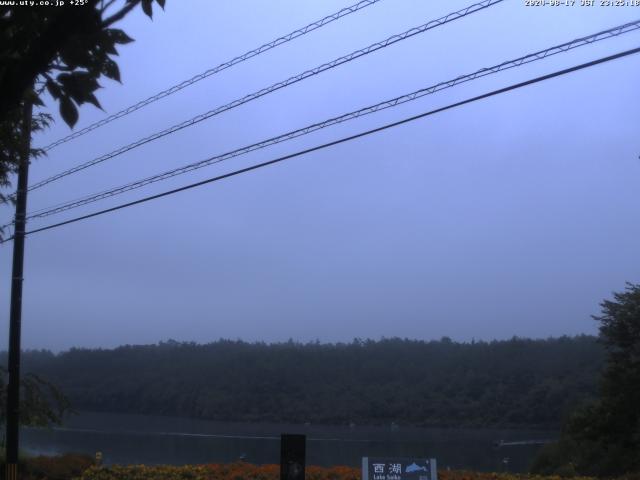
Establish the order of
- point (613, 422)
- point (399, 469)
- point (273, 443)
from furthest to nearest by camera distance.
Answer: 1. point (273, 443)
2. point (613, 422)
3. point (399, 469)

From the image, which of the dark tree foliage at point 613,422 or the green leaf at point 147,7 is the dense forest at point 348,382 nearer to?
the dark tree foliage at point 613,422

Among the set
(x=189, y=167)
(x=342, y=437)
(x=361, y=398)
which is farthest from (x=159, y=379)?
(x=189, y=167)

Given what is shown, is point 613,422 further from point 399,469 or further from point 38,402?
point 38,402

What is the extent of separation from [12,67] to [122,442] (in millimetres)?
21711

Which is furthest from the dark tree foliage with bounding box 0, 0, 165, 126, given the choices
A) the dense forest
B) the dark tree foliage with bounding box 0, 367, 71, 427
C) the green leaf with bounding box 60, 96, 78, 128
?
the dense forest

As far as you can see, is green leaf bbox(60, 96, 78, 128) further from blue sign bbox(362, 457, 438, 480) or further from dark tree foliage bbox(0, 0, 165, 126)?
blue sign bbox(362, 457, 438, 480)

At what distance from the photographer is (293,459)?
10.6 m

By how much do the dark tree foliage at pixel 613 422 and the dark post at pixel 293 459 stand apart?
974 cm

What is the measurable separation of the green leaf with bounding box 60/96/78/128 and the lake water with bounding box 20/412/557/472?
13878 millimetres

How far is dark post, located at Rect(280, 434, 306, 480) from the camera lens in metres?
10.5

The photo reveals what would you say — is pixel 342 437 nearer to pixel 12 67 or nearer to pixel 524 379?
pixel 524 379

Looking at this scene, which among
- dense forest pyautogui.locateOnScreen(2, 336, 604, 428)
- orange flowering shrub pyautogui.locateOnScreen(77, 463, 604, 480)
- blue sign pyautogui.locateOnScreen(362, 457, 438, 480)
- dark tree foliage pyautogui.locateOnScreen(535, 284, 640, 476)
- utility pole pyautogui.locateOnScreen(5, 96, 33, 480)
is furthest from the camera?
dense forest pyautogui.locateOnScreen(2, 336, 604, 428)

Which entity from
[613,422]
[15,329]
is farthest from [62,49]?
[613,422]

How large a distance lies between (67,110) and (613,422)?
18577 mm
